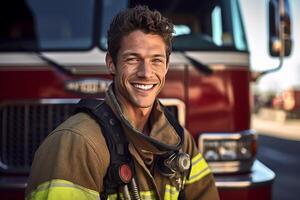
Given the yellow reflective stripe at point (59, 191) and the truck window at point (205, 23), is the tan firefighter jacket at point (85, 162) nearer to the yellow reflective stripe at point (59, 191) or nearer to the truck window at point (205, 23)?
the yellow reflective stripe at point (59, 191)

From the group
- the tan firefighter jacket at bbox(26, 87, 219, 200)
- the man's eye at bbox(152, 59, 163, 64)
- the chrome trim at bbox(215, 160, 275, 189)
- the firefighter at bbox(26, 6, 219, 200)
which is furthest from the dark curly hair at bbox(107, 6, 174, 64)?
the chrome trim at bbox(215, 160, 275, 189)

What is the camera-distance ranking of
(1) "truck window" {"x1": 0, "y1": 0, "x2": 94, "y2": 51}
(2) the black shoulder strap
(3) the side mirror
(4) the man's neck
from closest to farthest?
(2) the black shoulder strap → (4) the man's neck → (1) "truck window" {"x1": 0, "y1": 0, "x2": 94, "y2": 51} → (3) the side mirror

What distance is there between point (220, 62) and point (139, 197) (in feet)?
5.68

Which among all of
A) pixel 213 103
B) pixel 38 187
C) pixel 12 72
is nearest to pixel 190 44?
pixel 213 103

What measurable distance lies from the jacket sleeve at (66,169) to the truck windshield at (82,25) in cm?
172

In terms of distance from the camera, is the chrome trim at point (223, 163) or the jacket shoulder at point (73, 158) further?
the chrome trim at point (223, 163)

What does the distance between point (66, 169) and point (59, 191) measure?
0.24 ft

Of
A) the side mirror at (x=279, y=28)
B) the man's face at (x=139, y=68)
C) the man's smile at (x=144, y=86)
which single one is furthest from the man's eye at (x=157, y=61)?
the side mirror at (x=279, y=28)

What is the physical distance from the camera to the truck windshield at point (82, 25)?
3.23 meters

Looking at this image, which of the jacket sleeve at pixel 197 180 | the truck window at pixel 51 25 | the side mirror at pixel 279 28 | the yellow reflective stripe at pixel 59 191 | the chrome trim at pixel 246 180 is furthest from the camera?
the side mirror at pixel 279 28

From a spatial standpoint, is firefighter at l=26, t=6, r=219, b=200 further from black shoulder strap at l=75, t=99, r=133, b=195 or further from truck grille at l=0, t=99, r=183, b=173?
truck grille at l=0, t=99, r=183, b=173

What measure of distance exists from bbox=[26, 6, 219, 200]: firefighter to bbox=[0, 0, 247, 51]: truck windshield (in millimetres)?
1433

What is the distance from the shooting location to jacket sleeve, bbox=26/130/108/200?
1456mm

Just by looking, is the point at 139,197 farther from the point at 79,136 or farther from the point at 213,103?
the point at 213,103
